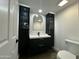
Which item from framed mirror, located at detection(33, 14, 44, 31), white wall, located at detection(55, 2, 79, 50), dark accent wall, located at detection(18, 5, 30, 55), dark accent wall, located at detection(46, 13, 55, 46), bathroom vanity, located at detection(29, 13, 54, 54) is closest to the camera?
white wall, located at detection(55, 2, 79, 50)

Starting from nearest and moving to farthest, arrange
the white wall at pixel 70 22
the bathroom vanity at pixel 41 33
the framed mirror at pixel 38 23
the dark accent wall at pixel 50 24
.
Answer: the white wall at pixel 70 22 → the bathroom vanity at pixel 41 33 → the framed mirror at pixel 38 23 → the dark accent wall at pixel 50 24

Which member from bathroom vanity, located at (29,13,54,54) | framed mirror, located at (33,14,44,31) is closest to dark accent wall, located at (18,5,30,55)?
bathroom vanity, located at (29,13,54,54)

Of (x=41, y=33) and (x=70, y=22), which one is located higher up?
(x=70, y=22)

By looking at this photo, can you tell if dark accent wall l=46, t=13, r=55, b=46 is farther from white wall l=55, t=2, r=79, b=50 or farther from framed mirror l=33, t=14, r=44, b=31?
white wall l=55, t=2, r=79, b=50

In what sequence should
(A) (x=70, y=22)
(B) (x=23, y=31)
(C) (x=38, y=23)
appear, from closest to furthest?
(A) (x=70, y=22), (B) (x=23, y=31), (C) (x=38, y=23)

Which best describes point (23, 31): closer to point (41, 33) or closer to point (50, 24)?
point (41, 33)

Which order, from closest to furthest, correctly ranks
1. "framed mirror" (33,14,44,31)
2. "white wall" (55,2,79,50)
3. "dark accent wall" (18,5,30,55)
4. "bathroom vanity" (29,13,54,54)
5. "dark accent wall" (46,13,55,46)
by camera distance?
"white wall" (55,2,79,50) < "dark accent wall" (18,5,30,55) < "bathroom vanity" (29,13,54,54) < "framed mirror" (33,14,44,31) < "dark accent wall" (46,13,55,46)

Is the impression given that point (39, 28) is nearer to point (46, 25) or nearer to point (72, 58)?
point (46, 25)

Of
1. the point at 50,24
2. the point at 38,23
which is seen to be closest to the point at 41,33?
the point at 38,23

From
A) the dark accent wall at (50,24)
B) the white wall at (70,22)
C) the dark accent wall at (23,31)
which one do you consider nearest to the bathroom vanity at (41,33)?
the dark accent wall at (50,24)

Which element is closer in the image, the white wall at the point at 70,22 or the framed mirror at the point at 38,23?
the white wall at the point at 70,22

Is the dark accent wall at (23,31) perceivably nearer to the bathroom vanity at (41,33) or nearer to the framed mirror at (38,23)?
the bathroom vanity at (41,33)

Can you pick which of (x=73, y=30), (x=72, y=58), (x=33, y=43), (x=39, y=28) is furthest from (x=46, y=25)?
(x=72, y=58)

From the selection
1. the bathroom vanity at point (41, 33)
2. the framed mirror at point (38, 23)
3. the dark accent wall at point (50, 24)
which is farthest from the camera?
the dark accent wall at point (50, 24)
